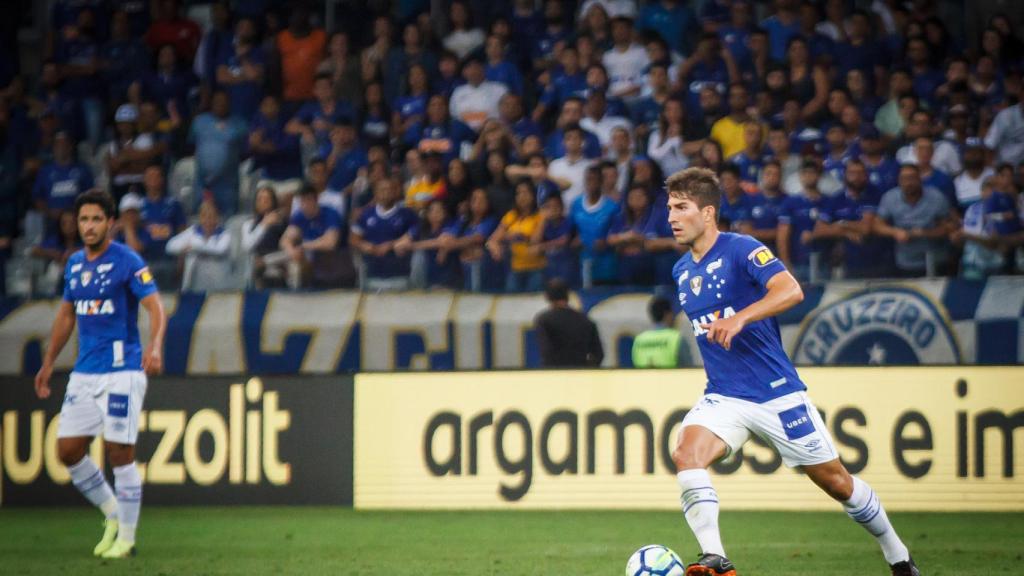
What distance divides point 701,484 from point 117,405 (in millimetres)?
4368

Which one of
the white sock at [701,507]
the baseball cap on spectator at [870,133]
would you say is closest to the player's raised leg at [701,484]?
the white sock at [701,507]

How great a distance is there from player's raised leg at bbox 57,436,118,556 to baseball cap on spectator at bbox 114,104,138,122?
348 inches

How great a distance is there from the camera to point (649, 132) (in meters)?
16.3

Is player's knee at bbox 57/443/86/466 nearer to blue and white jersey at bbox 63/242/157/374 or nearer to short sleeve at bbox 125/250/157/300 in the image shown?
blue and white jersey at bbox 63/242/157/374

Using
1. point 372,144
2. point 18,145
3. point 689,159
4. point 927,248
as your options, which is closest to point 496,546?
point 927,248

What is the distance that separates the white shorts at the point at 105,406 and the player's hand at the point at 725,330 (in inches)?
178

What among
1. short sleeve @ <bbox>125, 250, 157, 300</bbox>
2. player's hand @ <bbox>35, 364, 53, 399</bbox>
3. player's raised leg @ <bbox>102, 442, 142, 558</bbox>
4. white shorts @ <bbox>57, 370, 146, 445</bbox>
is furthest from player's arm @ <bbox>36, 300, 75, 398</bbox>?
player's raised leg @ <bbox>102, 442, 142, 558</bbox>

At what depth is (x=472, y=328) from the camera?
14.6 metres

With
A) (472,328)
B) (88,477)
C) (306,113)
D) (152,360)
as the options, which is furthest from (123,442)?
(306,113)

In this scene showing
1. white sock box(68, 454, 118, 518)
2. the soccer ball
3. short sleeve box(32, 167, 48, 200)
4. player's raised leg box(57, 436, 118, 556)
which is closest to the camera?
the soccer ball

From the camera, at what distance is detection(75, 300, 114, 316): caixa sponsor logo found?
998 cm

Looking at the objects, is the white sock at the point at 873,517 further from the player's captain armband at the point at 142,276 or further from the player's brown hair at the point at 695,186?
the player's captain armband at the point at 142,276

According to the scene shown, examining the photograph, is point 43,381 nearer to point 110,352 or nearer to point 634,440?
point 110,352

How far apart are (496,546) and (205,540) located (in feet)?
6.91
